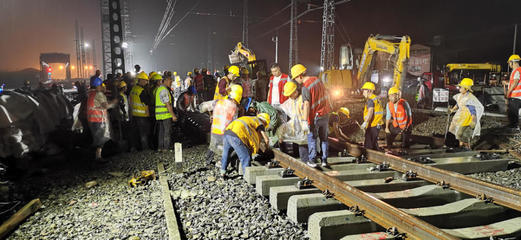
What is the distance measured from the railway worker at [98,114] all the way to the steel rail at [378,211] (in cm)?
459

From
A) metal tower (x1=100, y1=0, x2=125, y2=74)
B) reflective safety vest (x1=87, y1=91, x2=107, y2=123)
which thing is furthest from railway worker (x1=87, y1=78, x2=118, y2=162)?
metal tower (x1=100, y1=0, x2=125, y2=74)

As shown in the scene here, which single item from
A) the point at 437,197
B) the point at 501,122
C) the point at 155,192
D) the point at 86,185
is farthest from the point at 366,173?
the point at 501,122

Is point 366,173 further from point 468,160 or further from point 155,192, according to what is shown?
point 155,192

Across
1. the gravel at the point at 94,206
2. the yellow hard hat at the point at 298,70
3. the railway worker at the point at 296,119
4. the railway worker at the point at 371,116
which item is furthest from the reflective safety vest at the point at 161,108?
the railway worker at the point at 371,116

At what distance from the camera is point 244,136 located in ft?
17.7

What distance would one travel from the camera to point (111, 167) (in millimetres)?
6715

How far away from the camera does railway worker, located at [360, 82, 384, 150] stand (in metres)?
6.53

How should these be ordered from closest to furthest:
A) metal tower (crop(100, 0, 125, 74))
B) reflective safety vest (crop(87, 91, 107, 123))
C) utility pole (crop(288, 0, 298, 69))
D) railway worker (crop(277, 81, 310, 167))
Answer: railway worker (crop(277, 81, 310, 167)), reflective safety vest (crop(87, 91, 107, 123)), metal tower (crop(100, 0, 125, 74)), utility pole (crop(288, 0, 298, 69))

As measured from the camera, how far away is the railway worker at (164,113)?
7527 millimetres

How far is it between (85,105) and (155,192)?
140 inches

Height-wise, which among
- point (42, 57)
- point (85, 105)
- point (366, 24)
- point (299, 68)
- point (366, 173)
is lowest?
point (366, 173)

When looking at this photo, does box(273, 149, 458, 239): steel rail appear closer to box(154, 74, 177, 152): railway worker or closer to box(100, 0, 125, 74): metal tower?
box(154, 74, 177, 152): railway worker

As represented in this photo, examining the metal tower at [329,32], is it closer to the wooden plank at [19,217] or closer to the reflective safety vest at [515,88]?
the reflective safety vest at [515,88]

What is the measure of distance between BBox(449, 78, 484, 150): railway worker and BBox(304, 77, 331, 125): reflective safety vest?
3639 millimetres
